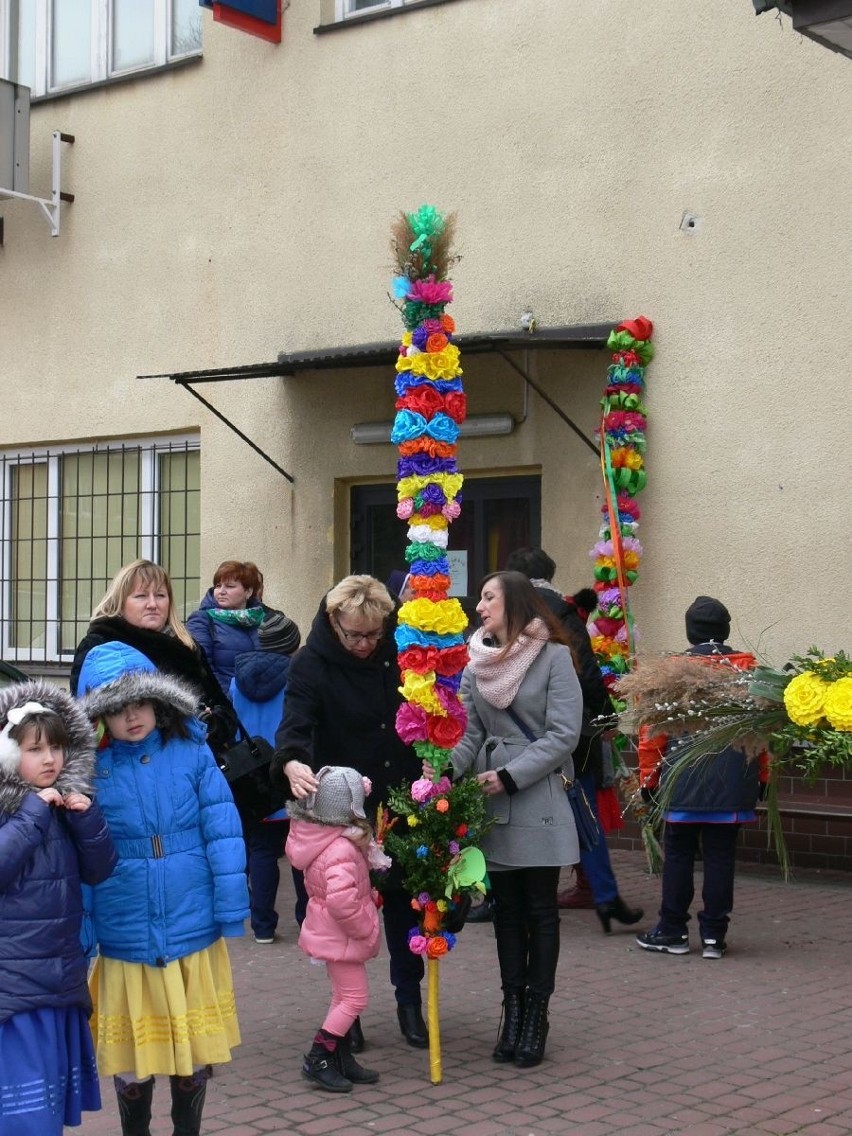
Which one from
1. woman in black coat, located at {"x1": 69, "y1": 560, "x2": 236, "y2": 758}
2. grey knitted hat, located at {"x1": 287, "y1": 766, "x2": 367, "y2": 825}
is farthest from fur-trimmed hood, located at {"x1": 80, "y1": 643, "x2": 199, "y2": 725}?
grey knitted hat, located at {"x1": 287, "y1": 766, "x2": 367, "y2": 825}

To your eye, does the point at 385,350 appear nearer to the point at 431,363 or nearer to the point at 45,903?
the point at 431,363

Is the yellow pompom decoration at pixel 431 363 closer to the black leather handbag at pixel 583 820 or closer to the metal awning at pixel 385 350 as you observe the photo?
the black leather handbag at pixel 583 820

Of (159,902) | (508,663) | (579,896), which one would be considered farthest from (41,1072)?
(579,896)

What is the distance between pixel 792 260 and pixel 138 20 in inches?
254

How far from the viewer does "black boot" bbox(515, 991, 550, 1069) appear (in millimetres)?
5613

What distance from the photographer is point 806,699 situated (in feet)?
13.6

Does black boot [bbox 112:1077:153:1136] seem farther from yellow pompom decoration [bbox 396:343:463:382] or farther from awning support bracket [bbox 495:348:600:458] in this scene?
awning support bracket [bbox 495:348:600:458]

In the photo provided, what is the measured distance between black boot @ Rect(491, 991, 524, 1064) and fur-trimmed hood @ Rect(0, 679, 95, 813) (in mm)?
2050

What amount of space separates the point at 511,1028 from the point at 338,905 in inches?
33.0

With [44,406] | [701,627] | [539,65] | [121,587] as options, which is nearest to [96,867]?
[121,587]

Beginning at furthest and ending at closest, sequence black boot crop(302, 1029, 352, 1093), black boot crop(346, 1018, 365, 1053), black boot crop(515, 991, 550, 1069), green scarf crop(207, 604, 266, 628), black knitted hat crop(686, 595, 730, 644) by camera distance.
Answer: green scarf crop(207, 604, 266, 628) < black knitted hat crop(686, 595, 730, 644) < black boot crop(346, 1018, 365, 1053) < black boot crop(515, 991, 550, 1069) < black boot crop(302, 1029, 352, 1093)

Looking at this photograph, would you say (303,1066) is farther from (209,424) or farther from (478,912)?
(209,424)

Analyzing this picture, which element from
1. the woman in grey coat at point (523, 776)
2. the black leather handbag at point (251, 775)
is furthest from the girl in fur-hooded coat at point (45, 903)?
the black leather handbag at point (251, 775)

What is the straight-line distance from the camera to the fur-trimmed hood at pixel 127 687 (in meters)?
4.58
